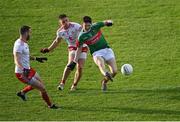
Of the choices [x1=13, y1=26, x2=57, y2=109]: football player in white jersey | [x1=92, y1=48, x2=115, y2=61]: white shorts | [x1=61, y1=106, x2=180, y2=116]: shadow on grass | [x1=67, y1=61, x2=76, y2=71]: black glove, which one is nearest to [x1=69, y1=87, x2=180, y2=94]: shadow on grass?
[x1=67, y1=61, x2=76, y2=71]: black glove

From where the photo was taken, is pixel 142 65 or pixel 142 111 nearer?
pixel 142 111

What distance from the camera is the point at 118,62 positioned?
Result: 18750mm

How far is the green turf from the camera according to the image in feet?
49.8

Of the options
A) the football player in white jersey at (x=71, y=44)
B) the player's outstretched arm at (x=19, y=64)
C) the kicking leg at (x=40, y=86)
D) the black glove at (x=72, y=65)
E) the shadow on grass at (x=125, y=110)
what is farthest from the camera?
the football player in white jersey at (x=71, y=44)

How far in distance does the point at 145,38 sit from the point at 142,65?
7.29ft

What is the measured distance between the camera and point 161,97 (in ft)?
51.7

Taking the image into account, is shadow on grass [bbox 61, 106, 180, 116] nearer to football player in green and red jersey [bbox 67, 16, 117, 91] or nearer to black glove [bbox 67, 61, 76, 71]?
football player in green and red jersey [bbox 67, 16, 117, 91]

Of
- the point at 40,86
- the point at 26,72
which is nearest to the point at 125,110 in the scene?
the point at 40,86

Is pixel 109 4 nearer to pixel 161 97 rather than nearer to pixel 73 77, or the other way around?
pixel 73 77

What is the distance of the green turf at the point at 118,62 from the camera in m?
15.2

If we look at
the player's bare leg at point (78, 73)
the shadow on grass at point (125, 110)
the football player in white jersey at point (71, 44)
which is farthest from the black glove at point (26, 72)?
the player's bare leg at point (78, 73)

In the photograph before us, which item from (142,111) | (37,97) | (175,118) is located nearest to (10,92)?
(37,97)

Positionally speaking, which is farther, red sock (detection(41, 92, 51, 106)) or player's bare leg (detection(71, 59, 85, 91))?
player's bare leg (detection(71, 59, 85, 91))

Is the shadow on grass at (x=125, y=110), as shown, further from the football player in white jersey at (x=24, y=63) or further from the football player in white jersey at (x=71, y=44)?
the football player in white jersey at (x=71, y=44)
